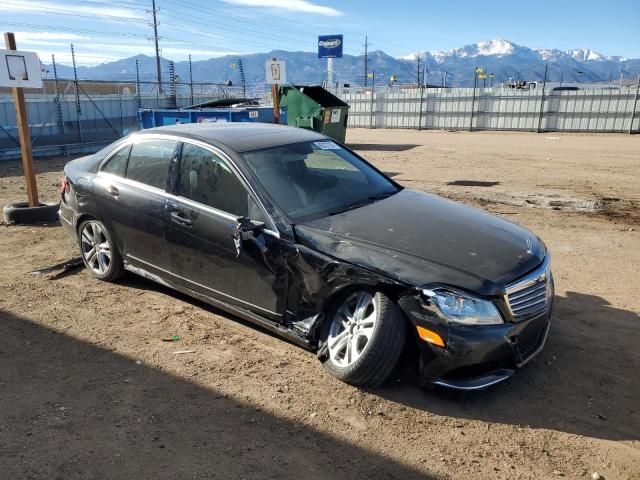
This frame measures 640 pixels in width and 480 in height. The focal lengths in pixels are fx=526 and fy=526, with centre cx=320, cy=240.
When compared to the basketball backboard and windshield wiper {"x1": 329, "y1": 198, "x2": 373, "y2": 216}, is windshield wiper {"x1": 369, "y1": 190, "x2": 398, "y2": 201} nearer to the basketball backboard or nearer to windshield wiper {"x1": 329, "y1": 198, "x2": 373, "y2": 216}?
windshield wiper {"x1": 329, "y1": 198, "x2": 373, "y2": 216}

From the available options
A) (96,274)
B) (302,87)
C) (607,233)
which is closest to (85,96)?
(302,87)

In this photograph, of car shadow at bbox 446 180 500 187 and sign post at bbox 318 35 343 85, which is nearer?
car shadow at bbox 446 180 500 187

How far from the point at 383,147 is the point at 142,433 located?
1788 centimetres

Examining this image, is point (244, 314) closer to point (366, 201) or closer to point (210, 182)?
point (210, 182)

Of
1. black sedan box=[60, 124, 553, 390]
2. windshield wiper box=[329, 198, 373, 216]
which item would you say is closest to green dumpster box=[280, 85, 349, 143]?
black sedan box=[60, 124, 553, 390]

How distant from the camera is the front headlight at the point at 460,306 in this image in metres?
3.10

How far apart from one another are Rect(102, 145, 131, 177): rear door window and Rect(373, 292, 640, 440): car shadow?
10.5 feet

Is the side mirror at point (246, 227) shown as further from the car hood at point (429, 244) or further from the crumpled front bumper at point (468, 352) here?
the crumpled front bumper at point (468, 352)

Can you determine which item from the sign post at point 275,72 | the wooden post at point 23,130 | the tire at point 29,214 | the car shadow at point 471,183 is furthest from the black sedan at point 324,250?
the car shadow at point 471,183

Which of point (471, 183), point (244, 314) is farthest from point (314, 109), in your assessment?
point (244, 314)

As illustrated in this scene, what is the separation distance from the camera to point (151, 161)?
15.5 ft

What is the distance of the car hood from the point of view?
10.5ft

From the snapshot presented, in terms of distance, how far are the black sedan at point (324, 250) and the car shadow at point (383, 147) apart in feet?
46.8

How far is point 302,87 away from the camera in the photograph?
56.4ft
